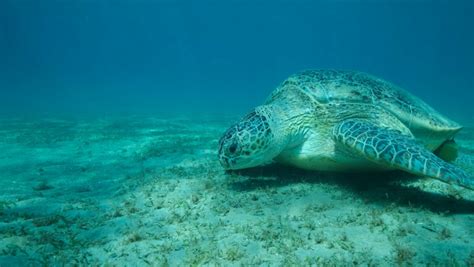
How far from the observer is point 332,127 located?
4645 mm

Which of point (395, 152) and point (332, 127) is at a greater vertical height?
point (332, 127)

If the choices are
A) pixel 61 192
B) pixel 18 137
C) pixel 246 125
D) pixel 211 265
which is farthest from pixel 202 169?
pixel 18 137

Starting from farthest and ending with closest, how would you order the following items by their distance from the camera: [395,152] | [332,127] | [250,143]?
[332,127], [250,143], [395,152]

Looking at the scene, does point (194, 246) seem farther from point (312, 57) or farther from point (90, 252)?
point (312, 57)

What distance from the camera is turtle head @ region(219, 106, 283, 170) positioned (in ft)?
14.0

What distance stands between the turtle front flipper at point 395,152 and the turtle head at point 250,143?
2.88ft

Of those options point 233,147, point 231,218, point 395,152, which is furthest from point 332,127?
point 231,218

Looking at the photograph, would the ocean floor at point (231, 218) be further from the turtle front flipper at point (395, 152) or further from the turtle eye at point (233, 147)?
the turtle eye at point (233, 147)

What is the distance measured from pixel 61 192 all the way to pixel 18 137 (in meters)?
7.02

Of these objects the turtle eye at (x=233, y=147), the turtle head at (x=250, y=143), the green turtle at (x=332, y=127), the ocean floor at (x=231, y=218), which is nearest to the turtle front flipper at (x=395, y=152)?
the green turtle at (x=332, y=127)

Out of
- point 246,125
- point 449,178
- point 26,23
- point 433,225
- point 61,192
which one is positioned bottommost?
point 61,192

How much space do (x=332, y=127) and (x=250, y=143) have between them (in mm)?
1367

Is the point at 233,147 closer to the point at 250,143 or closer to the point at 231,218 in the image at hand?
the point at 250,143

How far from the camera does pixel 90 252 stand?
9.49ft
